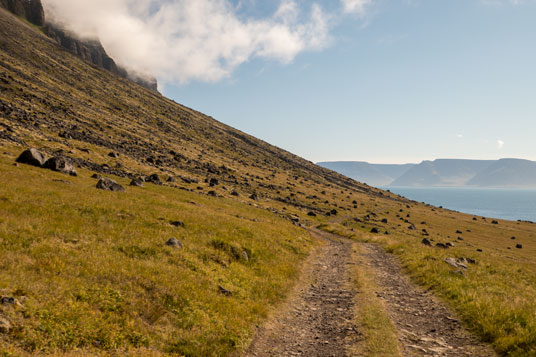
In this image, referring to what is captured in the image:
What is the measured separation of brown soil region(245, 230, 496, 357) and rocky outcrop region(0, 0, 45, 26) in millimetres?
273890

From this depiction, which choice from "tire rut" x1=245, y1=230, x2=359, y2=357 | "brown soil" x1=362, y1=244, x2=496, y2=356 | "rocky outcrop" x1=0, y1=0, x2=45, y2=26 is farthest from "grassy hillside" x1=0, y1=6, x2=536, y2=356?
"rocky outcrop" x1=0, y1=0, x2=45, y2=26

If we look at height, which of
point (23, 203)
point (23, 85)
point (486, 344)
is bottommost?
point (23, 203)

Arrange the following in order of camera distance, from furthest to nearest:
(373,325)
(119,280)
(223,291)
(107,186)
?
(107,186)
(223,291)
(373,325)
(119,280)

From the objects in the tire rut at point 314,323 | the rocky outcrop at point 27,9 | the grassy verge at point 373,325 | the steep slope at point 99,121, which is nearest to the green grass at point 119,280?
the tire rut at point 314,323

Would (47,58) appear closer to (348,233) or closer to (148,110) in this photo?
(148,110)

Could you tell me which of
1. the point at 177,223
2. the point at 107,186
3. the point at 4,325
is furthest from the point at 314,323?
the point at 107,186

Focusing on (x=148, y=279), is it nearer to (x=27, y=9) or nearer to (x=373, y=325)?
(x=373, y=325)

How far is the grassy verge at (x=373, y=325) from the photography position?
996 cm

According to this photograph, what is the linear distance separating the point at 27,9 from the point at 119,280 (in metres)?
279

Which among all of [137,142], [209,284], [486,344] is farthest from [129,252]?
[137,142]

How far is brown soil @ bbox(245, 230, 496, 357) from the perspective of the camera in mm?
10414

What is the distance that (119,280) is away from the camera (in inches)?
442

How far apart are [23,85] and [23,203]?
4102 inches

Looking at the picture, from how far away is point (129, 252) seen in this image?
14406 mm
